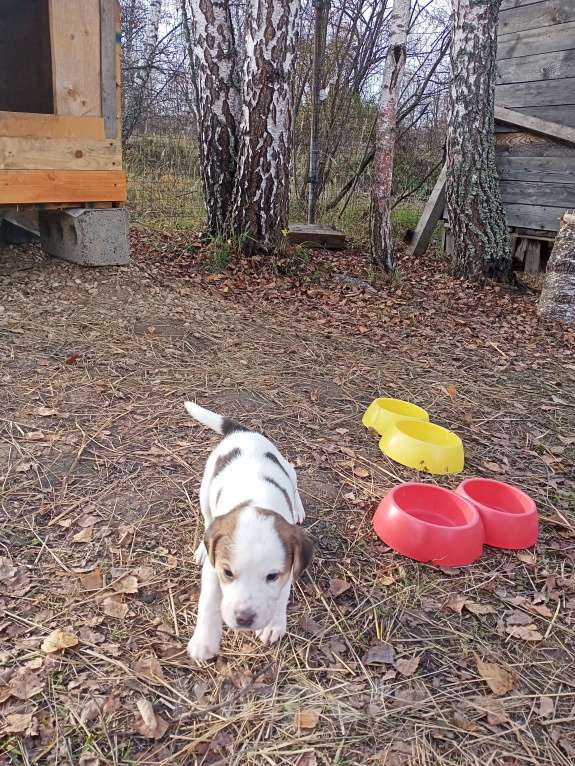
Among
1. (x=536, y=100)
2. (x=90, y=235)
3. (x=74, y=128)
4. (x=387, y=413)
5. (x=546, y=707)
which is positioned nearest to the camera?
(x=546, y=707)

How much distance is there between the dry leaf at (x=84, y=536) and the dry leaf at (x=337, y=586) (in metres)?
1.14

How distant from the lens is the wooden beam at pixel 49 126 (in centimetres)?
561

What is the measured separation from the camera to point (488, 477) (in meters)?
3.81

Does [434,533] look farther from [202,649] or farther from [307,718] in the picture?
[202,649]


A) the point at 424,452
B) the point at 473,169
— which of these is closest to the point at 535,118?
the point at 473,169

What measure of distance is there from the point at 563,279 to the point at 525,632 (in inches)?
209

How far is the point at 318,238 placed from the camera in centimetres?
912

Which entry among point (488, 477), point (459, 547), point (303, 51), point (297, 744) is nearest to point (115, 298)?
point (488, 477)

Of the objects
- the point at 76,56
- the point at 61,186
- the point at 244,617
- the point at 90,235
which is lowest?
the point at 244,617

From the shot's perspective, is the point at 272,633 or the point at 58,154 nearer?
the point at 272,633

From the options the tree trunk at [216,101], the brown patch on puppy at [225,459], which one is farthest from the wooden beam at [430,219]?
the brown patch on puppy at [225,459]

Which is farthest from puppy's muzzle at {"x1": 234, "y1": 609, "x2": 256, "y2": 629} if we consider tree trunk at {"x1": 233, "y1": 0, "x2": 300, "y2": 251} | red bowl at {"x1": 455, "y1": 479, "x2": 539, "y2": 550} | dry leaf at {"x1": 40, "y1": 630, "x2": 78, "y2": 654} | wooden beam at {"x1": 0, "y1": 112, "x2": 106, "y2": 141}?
tree trunk at {"x1": 233, "y1": 0, "x2": 300, "y2": 251}

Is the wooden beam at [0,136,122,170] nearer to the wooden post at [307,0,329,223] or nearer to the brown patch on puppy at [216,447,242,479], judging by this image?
the brown patch on puppy at [216,447,242,479]

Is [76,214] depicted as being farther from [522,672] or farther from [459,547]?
[522,672]
